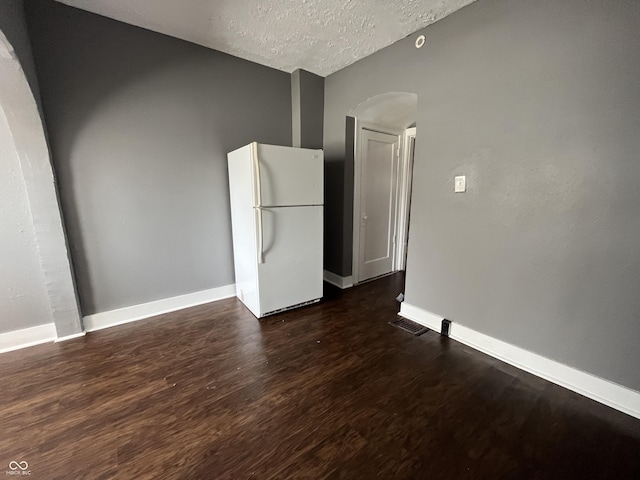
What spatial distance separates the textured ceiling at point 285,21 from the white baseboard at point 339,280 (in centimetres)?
254

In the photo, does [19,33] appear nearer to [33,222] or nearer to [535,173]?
[33,222]

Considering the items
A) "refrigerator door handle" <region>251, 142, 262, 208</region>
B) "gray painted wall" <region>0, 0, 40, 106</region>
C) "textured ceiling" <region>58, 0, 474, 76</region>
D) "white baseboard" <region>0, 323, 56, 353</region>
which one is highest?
"textured ceiling" <region>58, 0, 474, 76</region>

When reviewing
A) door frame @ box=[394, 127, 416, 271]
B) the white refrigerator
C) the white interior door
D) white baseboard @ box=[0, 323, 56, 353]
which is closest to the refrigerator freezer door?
the white refrigerator

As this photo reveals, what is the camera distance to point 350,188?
326 centimetres

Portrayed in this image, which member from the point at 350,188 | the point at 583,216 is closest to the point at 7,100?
the point at 350,188

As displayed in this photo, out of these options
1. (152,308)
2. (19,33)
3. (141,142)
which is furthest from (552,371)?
(19,33)

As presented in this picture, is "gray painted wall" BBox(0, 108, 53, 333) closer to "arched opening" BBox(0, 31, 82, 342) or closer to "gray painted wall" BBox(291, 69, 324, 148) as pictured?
"arched opening" BBox(0, 31, 82, 342)

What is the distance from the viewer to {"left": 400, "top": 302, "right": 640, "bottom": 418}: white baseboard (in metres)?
1.53

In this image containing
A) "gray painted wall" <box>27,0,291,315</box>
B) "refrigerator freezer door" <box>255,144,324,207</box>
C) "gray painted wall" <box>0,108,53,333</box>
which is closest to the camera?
"gray painted wall" <box>0,108,53,333</box>

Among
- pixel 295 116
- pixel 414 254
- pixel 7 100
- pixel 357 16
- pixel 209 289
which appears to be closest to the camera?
pixel 7 100

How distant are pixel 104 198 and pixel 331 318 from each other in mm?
2360

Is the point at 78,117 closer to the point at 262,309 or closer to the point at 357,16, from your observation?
the point at 262,309

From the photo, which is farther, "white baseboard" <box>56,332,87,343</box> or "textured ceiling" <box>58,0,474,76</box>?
"white baseboard" <box>56,332,87,343</box>

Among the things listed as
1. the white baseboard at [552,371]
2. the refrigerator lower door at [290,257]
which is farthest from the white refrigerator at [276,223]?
the white baseboard at [552,371]
